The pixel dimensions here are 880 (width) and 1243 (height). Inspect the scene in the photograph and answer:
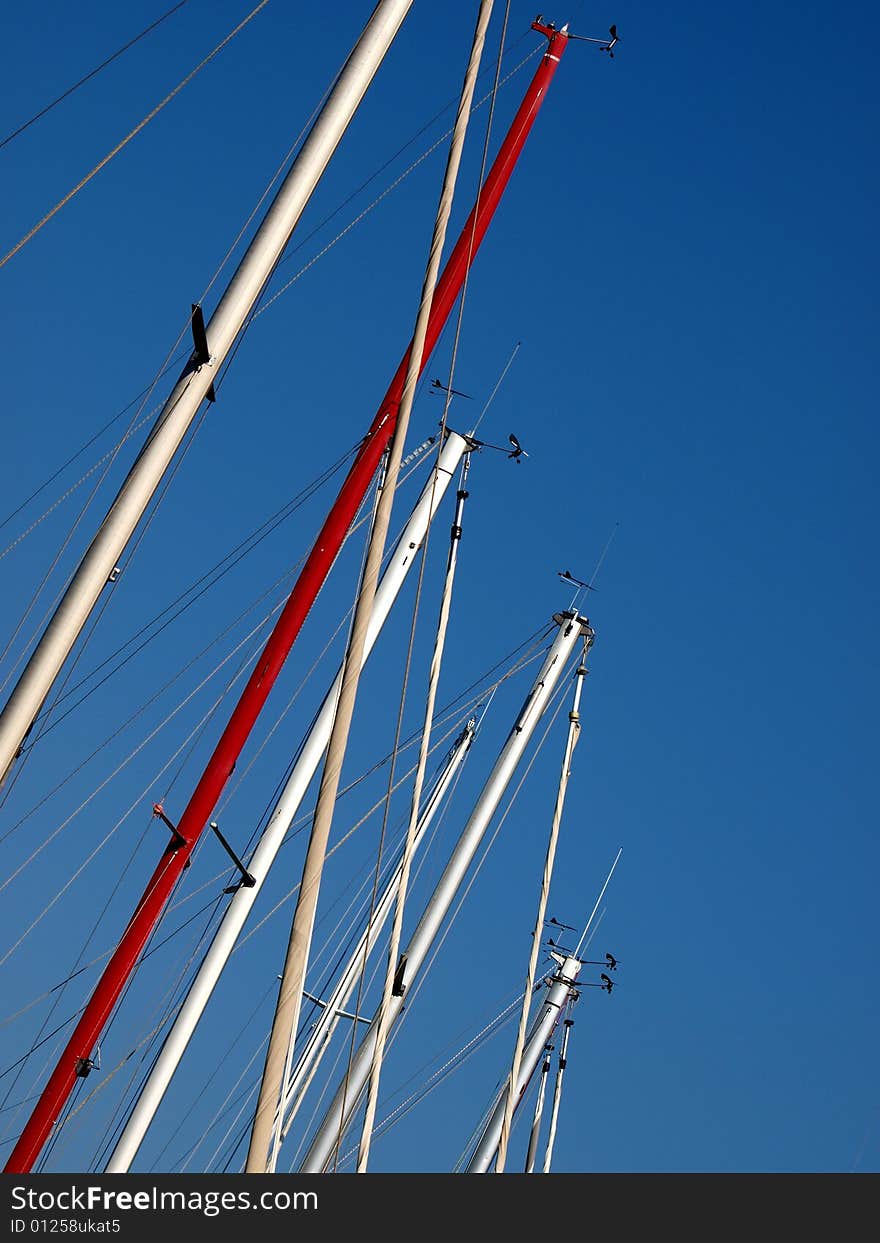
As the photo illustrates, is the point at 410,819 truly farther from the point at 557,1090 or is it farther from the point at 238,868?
the point at 557,1090

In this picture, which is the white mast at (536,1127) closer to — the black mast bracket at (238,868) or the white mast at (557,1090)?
the white mast at (557,1090)

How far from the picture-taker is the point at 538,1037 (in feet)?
122

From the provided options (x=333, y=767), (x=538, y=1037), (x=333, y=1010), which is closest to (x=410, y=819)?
(x=333, y=767)

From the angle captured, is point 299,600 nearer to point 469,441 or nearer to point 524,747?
point 469,441

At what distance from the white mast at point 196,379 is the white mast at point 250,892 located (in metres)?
5.59

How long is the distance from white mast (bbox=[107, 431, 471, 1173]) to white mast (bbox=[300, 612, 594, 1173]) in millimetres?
4079

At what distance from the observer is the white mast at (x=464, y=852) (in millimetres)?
25234

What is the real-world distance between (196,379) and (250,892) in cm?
923

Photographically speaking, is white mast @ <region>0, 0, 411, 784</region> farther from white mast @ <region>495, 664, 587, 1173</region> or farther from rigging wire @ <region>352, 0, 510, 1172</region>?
white mast @ <region>495, 664, 587, 1173</region>

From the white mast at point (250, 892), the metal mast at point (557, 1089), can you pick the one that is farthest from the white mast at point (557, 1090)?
the white mast at point (250, 892)

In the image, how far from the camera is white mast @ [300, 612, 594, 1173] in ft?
82.8

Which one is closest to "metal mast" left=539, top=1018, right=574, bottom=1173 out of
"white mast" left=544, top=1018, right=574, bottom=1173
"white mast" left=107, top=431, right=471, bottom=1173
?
"white mast" left=544, top=1018, right=574, bottom=1173
